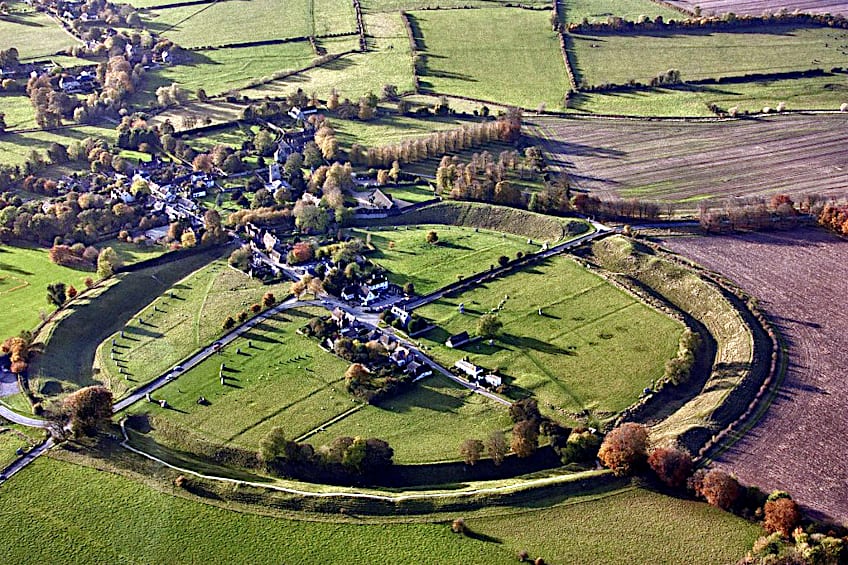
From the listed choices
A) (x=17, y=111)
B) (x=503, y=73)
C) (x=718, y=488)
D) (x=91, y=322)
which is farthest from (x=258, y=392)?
(x=17, y=111)

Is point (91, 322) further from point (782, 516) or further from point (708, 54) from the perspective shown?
point (708, 54)

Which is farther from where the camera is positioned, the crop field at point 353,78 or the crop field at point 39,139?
the crop field at point 353,78

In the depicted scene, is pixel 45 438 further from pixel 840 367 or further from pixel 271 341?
pixel 840 367

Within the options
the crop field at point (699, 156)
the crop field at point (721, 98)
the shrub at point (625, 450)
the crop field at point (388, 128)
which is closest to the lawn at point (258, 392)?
the shrub at point (625, 450)

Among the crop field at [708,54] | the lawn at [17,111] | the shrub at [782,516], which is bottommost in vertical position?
the shrub at [782,516]

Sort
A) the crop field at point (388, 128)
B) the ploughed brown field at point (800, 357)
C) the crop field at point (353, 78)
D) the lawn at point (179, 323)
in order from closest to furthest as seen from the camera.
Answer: the ploughed brown field at point (800, 357) < the lawn at point (179, 323) < the crop field at point (388, 128) < the crop field at point (353, 78)

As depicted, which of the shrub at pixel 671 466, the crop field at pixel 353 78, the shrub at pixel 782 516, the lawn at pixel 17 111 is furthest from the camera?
the crop field at pixel 353 78

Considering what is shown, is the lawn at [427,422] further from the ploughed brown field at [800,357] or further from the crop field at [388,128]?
the crop field at [388,128]
